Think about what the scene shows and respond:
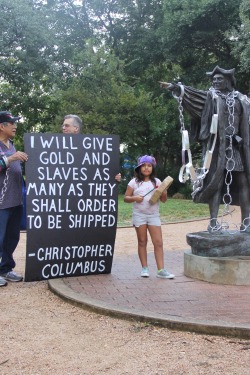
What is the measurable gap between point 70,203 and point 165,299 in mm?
1665

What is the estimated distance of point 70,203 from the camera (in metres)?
5.96

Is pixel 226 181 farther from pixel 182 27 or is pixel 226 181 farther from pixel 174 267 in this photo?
pixel 182 27

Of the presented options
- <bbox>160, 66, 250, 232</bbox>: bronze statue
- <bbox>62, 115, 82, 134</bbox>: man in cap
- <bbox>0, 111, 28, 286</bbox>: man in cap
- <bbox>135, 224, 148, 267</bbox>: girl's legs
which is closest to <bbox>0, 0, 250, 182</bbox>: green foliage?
<bbox>160, 66, 250, 232</bbox>: bronze statue

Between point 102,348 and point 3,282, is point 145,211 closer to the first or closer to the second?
point 3,282

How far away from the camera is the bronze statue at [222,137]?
19.5ft

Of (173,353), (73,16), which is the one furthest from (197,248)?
(73,16)

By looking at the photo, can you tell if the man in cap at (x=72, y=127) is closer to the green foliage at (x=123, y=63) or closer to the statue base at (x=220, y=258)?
the statue base at (x=220, y=258)

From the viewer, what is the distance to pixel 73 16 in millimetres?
28500

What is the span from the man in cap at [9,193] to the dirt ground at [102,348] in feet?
4.43

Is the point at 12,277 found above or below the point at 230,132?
below

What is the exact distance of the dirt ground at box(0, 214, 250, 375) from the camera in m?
3.41

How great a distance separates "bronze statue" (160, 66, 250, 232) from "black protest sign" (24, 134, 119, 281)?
1032mm

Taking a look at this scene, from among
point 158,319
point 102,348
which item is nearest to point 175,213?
point 158,319

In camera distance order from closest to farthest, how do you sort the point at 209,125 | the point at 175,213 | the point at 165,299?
the point at 165,299, the point at 209,125, the point at 175,213
